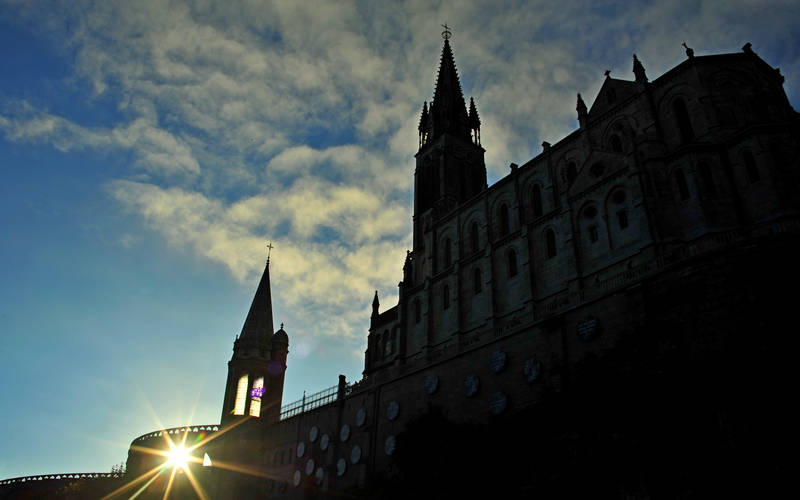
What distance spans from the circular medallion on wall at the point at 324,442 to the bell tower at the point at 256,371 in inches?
559

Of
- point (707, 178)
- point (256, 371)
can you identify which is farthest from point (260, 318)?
point (707, 178)

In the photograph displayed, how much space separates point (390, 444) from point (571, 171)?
22.0 meters

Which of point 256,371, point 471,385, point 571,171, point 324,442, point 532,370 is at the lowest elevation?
point 324,442

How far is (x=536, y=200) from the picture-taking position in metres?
44.7

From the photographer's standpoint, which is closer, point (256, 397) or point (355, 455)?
point (355, 455)

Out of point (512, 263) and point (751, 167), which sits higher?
point (751, 167)

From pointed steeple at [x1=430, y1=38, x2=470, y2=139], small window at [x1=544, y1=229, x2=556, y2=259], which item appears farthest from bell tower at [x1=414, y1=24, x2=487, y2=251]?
small window at [x1=544, y1=229, x2=556, y2=259]

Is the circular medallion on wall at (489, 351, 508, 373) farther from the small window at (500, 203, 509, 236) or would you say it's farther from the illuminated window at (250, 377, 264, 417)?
the illuminated window at (250, 377, 264, 417)

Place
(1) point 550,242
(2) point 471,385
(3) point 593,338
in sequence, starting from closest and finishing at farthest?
(3) point 593,338 → (2) point 471,385 → (1) point 550,242

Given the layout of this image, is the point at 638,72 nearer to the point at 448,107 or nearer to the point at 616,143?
the point at 616,143

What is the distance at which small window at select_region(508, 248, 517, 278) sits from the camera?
136 feet

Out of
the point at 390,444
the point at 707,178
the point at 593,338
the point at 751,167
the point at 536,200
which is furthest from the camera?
the point at 536,200

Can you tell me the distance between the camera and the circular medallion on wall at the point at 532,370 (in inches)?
1135

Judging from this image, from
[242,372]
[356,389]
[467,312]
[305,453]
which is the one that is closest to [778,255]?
[467,312]
